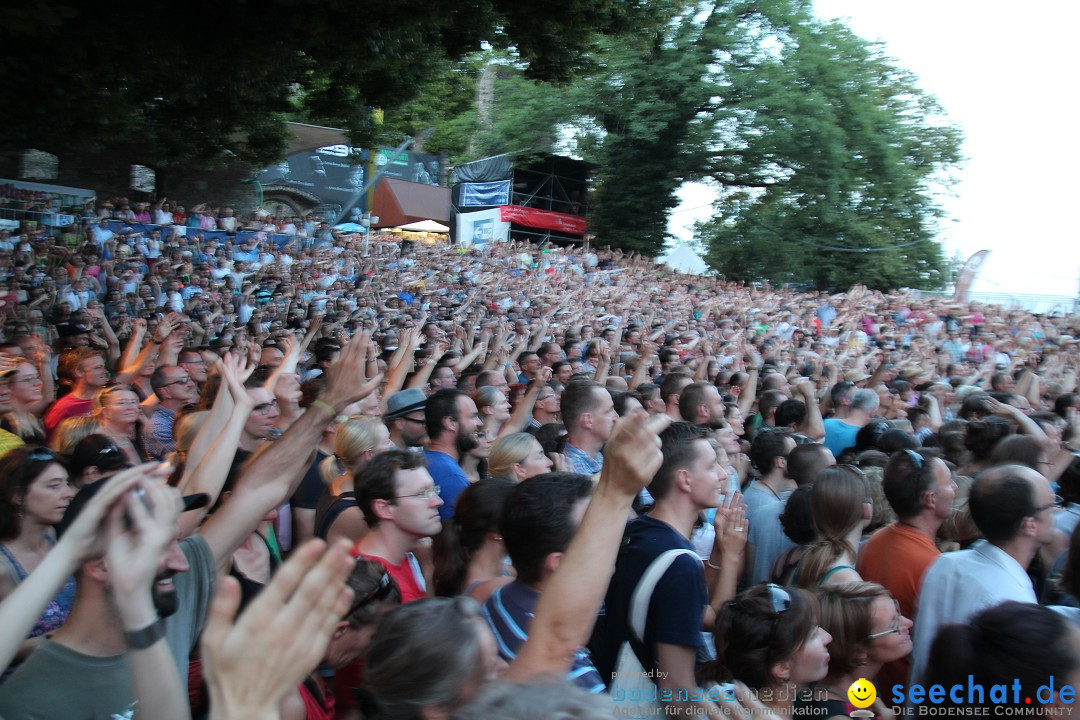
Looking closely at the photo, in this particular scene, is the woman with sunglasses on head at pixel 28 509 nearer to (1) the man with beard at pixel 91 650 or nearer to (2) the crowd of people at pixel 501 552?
(2) the crowd of people at pixel 501 552

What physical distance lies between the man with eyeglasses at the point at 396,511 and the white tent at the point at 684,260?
29564 mm

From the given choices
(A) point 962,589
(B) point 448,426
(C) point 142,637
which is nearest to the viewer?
(C) point 142,637

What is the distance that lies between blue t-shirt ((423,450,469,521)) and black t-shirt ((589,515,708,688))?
62.9 inches

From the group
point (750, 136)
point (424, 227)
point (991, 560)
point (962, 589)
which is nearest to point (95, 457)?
point (962, 589)

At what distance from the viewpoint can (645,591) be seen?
2.68 metres

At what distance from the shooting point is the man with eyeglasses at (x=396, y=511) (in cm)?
328

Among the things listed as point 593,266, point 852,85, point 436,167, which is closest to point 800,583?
point 593,266

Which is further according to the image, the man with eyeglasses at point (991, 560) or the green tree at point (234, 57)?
the green tree at point (234, 57)

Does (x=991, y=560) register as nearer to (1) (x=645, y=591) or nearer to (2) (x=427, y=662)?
(1) (x=645, y=591)

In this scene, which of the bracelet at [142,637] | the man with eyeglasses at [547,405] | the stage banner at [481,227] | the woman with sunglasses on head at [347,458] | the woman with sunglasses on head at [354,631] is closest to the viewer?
the bracelet at [142,637]

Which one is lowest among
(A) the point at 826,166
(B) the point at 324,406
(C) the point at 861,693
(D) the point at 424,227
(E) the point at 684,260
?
(C) the point at 861,693

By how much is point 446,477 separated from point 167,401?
256 centimetres

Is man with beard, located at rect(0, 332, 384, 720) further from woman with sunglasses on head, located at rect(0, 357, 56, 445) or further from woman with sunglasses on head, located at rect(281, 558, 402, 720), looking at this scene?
woman with sunglasses on head, located at rect(0, 357, 56, 445)

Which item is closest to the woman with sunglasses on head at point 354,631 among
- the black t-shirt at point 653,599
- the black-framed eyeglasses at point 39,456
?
the black t-shirt at point 653,599
